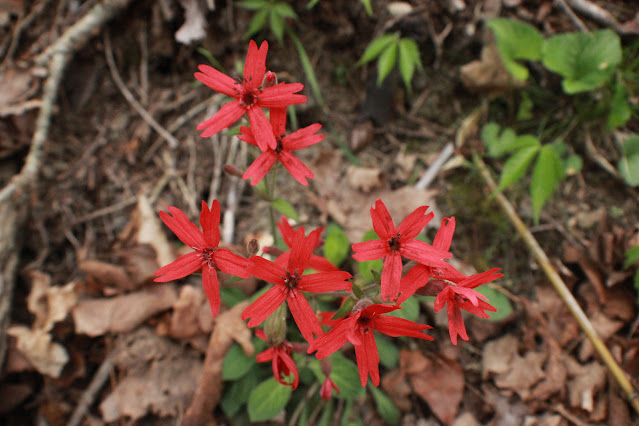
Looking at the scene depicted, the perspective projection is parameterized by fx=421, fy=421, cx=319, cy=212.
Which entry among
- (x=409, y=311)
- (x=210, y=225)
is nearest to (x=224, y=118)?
(x=210, y=225)

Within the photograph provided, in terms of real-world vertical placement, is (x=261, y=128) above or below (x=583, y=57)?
above

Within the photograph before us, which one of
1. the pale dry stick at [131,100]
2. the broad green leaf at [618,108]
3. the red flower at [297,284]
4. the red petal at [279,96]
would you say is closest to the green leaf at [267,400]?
the red flower at [297,284]

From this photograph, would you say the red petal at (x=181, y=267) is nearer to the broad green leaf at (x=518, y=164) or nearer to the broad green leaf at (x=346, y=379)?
the broad green leaf at (x=346, y=379)

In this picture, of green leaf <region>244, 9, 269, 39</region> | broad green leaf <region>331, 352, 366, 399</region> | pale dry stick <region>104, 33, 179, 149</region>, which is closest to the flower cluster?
broad green leaf <region>331, 352, 366, 399</region>

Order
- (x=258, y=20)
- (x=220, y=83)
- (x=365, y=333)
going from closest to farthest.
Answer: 1. (x=365, y=333)
2. (x=220, y=83)
3. (x=258, y=20)

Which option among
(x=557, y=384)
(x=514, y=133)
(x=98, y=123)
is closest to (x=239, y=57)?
(x=98, y=123)

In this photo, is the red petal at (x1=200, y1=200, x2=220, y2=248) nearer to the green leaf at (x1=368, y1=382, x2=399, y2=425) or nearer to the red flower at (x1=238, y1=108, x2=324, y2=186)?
the red flower at (x1=238, y1=108, x2=324, y2=186)

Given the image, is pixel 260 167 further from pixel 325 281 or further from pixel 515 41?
pixel 515 41
